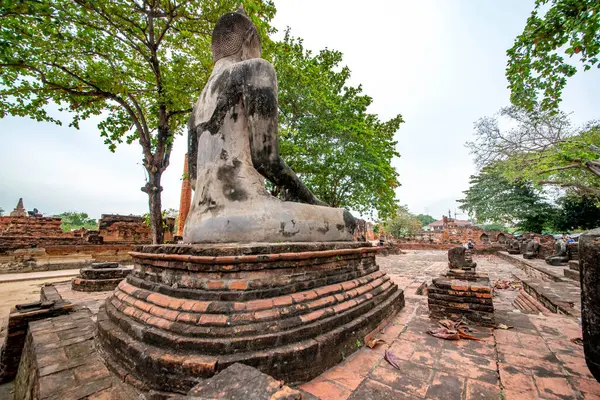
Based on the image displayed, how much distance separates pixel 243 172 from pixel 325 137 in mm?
7267

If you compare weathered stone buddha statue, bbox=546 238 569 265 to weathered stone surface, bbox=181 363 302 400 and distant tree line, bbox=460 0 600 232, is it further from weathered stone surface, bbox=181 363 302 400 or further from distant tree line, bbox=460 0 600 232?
weathered stone surface, bbox=181 363 302 400

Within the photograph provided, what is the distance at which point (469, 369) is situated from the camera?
1.71 metres

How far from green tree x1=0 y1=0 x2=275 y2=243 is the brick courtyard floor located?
5.89m

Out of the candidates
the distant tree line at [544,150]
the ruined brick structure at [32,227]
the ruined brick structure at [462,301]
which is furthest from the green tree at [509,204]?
the ruined brick structure at [32,227]

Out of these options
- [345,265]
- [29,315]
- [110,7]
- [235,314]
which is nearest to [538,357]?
[345,265]

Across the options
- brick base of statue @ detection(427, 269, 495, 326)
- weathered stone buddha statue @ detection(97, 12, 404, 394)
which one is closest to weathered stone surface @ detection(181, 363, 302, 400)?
weathered stone buddha statue @ detection(97, 12, 404, 394)

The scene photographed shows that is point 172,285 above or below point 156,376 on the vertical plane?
above

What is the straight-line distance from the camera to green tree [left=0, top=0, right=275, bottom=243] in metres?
5.23

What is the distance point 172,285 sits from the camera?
1.84 meters

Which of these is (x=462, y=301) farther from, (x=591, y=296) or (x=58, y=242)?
(x=58, y=242)

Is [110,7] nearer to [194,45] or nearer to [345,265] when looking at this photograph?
[194,45]

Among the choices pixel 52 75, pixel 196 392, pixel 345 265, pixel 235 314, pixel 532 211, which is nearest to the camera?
pixel 196 392

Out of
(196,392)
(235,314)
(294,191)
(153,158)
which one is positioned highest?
(153,158)

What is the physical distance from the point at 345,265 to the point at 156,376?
5.34 ft
